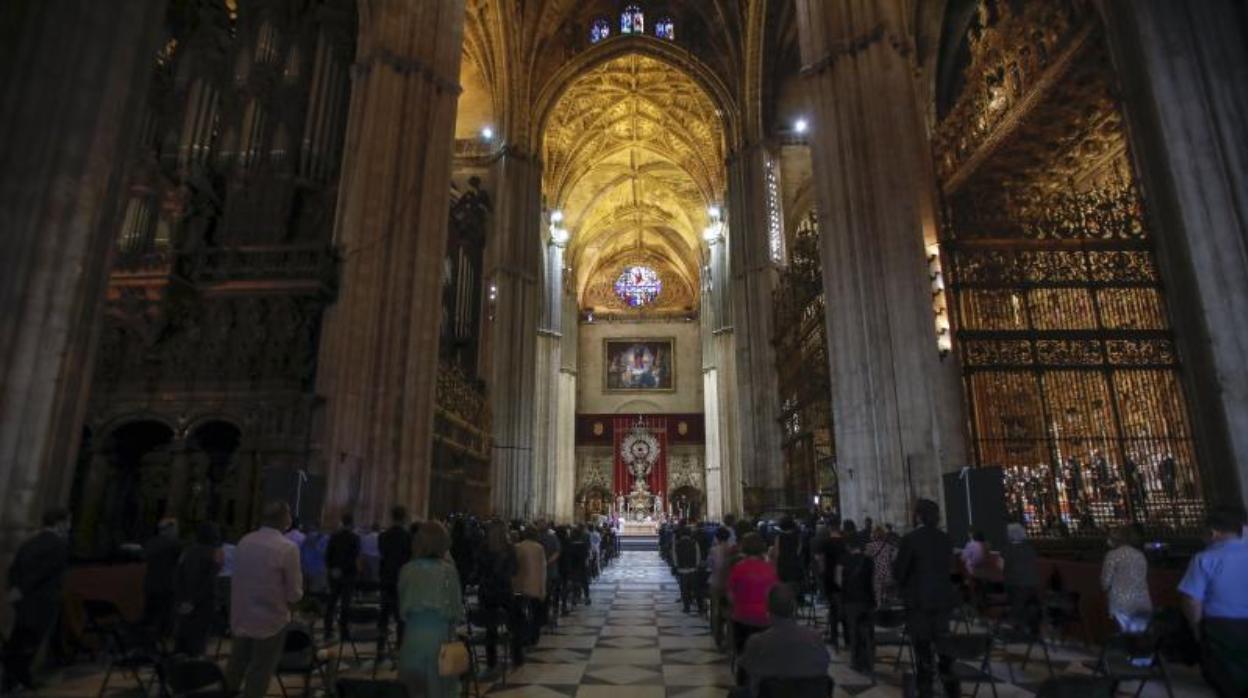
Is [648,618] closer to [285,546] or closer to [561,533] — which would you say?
[561,533]

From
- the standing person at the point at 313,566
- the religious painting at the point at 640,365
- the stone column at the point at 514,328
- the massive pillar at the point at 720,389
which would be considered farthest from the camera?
the religious painting at the point at 640,365

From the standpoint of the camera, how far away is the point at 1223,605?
114 inches

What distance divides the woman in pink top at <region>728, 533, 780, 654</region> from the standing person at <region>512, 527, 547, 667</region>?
2.14m

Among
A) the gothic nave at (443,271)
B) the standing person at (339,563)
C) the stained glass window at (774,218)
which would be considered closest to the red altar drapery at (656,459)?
the stained glass window at (774,218)

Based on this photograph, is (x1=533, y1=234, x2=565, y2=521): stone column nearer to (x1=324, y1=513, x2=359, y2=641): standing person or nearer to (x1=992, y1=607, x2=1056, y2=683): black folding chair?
(x1=324, y1=513, x2=359, y2=641): standing person

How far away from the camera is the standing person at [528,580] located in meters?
5.69

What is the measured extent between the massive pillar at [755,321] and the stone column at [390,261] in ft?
31.9

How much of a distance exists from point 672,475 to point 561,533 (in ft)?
82.9

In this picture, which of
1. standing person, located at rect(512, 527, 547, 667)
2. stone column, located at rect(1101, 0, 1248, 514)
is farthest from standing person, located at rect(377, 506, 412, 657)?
stone column, located at rect(1101, 0, 1248, 514)

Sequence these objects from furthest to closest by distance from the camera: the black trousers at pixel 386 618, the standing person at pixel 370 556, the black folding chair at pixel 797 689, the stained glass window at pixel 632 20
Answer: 1. the stained glass window at pixel 632 20
2. the standing person at pixel 370 556
3. the black trousers at pixel 386 618
4. the black folding chair at pixel 797 689

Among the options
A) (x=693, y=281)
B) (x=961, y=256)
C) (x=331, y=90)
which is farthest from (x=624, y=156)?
(x=961, y=256)

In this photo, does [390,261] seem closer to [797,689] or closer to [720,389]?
[797,689]

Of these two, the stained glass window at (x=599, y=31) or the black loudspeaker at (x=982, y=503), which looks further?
the stained glass window at (x=599, y=31)

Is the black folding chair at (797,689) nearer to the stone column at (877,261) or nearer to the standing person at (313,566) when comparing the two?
the standing person at (313,566)
